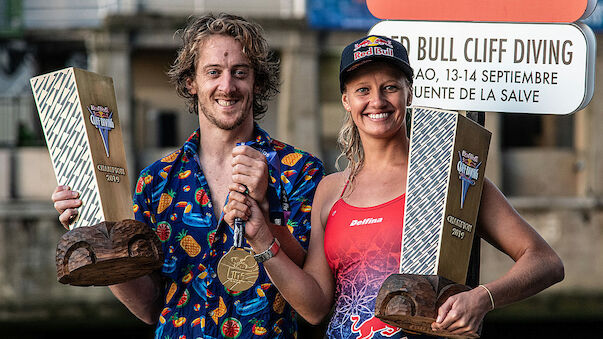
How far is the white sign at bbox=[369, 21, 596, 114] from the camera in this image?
3367 millimetres

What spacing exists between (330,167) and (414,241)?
35.4 ft

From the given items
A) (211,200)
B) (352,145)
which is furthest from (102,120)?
(352,145)

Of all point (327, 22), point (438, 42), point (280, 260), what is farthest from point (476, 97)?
point (327, 22)

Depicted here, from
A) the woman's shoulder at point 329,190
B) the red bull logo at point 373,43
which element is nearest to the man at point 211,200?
the woman's shoulder at point 329,190

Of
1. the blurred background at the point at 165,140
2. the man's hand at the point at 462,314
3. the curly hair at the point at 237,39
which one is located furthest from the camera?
the blurred background at the point at 165,140

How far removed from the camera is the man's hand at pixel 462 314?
107 inches

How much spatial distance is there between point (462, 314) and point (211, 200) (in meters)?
1.11

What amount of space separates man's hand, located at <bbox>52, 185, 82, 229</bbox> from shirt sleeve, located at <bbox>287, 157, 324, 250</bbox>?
0.74 meters

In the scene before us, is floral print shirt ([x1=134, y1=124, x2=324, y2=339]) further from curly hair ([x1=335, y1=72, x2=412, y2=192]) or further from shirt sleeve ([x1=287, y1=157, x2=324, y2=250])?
curly hair ([x1=335, y1=72, x2=412, y2=192])

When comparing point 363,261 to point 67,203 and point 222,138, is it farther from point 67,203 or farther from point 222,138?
point 67,203

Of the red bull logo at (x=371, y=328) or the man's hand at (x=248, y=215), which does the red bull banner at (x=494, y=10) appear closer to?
the man's hand at (x=248, y=215)

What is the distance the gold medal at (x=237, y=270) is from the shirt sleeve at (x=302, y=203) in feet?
0.87

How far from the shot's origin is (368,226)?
3064 mm

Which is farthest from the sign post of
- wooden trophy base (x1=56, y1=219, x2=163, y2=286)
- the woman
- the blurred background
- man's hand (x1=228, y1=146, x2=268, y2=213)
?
the blurred background
